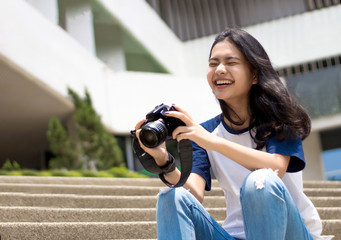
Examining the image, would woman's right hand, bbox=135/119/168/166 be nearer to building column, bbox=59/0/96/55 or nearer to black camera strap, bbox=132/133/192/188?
black camera strap, bbox=132/133/192/188

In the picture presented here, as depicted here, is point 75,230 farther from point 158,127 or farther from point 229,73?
point 229,73

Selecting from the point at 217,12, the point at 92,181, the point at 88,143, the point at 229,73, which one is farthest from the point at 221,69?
the point at 217,12

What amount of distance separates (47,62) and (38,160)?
192 inches

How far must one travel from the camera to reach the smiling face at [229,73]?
2.31 meters

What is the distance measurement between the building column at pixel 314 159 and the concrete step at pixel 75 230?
37.6 ft

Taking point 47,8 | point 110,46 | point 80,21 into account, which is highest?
point 47,8

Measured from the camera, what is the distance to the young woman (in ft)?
6.43

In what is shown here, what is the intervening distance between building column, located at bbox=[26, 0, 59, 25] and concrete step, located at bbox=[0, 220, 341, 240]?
7676 millimetres

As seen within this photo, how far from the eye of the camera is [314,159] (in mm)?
14156

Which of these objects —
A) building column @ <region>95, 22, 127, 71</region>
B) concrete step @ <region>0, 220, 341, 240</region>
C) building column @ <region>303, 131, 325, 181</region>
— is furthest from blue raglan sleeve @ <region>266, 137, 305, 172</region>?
building column @ <region>303, 131, 325, 181</region>

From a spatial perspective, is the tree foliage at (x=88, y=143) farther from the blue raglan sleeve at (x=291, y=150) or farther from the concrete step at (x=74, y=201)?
the blue raglan sleeve at (x=291, y=150)

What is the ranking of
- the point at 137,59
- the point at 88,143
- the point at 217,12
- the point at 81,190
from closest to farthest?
the point at 81,190 < the point at 88,143 < the point at 137,59 < the point at 217,12

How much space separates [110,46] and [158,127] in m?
10.9

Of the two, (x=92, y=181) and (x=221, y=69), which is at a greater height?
(x=221, y=69)
